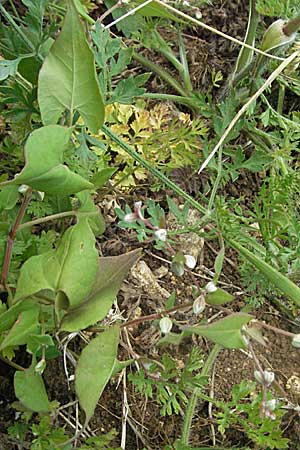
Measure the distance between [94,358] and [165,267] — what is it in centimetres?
42

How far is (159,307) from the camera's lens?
1271mm

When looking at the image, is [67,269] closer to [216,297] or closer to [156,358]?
[216,297]

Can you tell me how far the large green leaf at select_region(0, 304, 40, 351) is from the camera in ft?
2.98

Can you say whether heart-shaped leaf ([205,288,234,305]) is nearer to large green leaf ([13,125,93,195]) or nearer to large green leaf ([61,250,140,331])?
large green leaf ([61,250,140,331])

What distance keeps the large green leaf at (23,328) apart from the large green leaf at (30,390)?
0.06 m

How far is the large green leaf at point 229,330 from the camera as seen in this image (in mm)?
853

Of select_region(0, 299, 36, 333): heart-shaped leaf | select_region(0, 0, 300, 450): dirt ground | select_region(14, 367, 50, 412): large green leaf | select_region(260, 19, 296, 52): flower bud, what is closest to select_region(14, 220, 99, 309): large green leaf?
select_region(0, 299, 36, 333): heart-shaped leaf

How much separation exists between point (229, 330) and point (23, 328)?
267mm

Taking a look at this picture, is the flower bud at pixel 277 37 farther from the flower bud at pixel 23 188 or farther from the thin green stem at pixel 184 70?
the flower bud at pixel 23 188

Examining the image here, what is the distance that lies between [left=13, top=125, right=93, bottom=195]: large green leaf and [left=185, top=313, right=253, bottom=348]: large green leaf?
0.25m

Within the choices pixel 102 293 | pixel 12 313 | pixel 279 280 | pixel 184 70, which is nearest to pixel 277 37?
pixel 184 70

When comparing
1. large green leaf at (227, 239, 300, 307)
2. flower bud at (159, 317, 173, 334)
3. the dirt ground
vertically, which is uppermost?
flower bud at (159, 317, 173, 334)

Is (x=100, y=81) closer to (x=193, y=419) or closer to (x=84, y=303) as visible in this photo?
(x=84, y=303)

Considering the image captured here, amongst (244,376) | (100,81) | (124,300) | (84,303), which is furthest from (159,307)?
(100,81)
